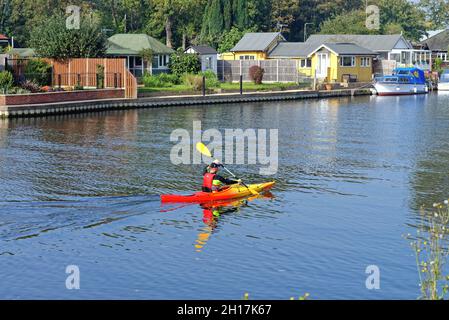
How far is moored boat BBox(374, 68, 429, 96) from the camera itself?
92375 millimetres

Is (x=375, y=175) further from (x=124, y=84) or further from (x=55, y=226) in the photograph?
(x=124, y=84)

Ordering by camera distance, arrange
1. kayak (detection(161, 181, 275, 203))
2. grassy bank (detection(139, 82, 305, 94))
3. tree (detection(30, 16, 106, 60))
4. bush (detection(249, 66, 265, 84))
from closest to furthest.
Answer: kayak (detection(161, 181, 275, 203)) → tree (detection(30, 16, 106, 60)) → grassy bank (detection(139, 82, 305, 94)) → bush (detection(249, 66, 265, 84))

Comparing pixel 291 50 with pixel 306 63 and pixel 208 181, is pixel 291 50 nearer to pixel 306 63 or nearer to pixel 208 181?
pixel 306 63

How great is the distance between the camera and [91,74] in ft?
229

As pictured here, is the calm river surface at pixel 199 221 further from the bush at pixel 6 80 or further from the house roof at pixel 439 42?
the house roof at pixel 439 42

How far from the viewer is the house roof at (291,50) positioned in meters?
A: 99.8

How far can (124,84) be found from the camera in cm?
6994

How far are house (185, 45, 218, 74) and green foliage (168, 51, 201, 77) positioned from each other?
351 centimetres

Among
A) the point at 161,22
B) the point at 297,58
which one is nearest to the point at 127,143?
the point at 297,58

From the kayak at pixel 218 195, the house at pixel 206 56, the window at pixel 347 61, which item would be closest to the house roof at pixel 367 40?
the window at pixel 347 61

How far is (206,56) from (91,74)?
24354 millimetres

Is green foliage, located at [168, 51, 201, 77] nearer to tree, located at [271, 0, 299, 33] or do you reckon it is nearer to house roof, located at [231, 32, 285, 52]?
house roof, located at [231, 32, 285, 52]

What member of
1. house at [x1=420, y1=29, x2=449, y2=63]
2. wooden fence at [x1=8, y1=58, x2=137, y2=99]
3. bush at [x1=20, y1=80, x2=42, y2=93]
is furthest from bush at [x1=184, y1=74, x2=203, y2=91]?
house at [x1=420, y1=29, x2=449, y2=63]
